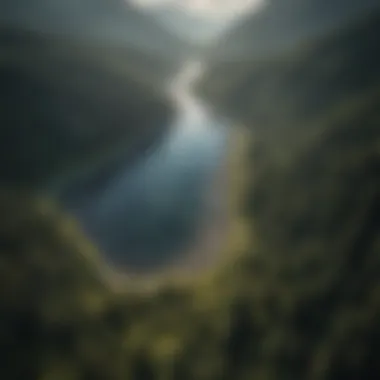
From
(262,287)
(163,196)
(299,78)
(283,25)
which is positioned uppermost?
(283,25)

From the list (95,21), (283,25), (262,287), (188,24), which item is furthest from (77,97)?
(262,287)

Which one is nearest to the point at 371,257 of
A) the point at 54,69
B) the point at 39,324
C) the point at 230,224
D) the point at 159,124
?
the point at 230,224

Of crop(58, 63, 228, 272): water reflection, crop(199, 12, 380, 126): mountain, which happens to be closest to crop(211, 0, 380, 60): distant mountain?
crop(199, 12, 380, 126): mountain

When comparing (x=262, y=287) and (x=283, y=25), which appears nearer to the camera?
(x=262, y=287)

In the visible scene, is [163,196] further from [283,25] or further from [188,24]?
[283,25]

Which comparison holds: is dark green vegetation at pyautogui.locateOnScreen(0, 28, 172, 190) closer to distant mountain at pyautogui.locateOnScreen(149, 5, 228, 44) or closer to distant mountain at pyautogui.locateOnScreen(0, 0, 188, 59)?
distant mountain at pyautogui.locateOnScreen(0, 0, 188, 59)

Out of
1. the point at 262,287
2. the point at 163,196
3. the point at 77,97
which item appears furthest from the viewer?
the point at 77,97

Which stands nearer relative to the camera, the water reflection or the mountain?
the water reflection
